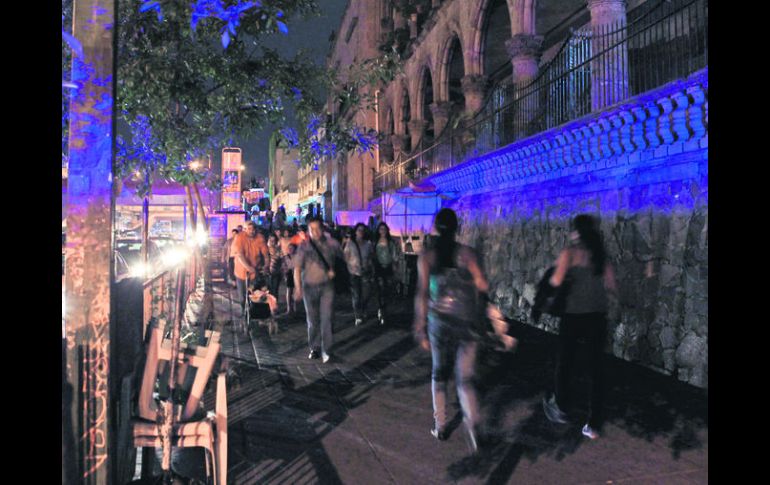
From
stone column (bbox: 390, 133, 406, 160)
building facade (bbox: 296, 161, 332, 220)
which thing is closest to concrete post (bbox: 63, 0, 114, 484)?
stone column (bbox: 390, 133, 406, 160)

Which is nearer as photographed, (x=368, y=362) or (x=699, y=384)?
(x=699, y=384)

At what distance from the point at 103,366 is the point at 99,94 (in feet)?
4.87

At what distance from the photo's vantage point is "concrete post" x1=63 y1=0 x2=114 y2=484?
282 centimetres

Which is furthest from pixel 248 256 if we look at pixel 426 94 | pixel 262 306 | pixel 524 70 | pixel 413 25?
pixel 413 25

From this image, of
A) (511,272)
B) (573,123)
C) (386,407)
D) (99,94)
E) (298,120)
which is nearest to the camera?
(99,94)

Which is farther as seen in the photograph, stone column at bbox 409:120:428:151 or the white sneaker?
stone column at bbox 409:120:428:151

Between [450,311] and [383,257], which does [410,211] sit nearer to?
[383,257]

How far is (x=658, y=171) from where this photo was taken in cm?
712

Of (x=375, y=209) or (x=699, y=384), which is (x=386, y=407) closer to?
(x=699, y=384)

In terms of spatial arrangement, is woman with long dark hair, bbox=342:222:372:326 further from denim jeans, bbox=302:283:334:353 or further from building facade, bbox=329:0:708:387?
building facade, bbox=329:0:708:387

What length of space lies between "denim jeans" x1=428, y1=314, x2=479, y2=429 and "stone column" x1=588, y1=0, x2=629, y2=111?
5.64 m

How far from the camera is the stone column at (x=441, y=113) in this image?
19.4 metres
